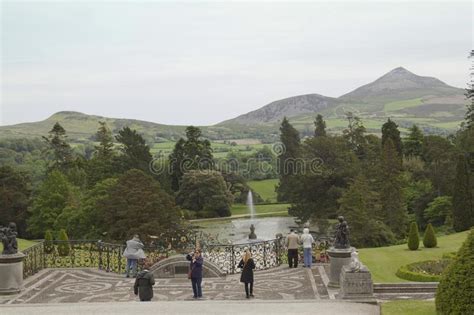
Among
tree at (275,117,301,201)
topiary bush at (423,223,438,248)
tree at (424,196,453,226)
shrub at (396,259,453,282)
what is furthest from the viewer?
tree at (275,117,301,201)

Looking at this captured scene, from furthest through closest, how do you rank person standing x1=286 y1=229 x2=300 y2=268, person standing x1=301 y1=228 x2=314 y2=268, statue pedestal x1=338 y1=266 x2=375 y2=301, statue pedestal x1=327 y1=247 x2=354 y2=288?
1. person standing x1=286 y1=229 x2=300 y2=268
2. person standing x1=301 y1=228 x2=314 y2=268
3. statue pedestal x1=327 y1=247 x2=354 y2=288
4. statue pedestal x1=338 y1=266 x2=375 y2=301

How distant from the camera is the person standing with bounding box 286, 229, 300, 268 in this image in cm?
2672

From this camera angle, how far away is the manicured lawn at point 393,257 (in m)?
Answer: 25.0

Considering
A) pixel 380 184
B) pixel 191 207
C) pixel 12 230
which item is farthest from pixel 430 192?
pixel 12 230

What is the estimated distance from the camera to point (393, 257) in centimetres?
2886

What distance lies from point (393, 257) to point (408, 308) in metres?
12.3

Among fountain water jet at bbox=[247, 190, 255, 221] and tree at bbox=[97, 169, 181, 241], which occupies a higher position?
tree at bbox=[97, 169, 181, 241]

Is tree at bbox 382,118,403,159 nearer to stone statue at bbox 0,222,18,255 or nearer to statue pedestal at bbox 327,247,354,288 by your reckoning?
statue pedestal at bbox 327,247,354,288

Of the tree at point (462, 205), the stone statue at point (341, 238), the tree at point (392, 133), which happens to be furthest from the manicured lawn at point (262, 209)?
the stone statue at point (341, 238)

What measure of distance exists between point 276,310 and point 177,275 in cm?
967

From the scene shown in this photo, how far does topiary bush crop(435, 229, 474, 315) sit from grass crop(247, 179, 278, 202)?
8263cm

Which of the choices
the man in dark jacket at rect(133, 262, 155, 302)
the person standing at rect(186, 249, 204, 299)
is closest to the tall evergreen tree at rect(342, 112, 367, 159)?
the person standing at rect(186, 249, 204, 299)

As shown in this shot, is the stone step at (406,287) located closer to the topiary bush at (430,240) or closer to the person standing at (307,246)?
the person standing at (307,246)

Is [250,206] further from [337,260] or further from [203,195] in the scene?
[337,260]
